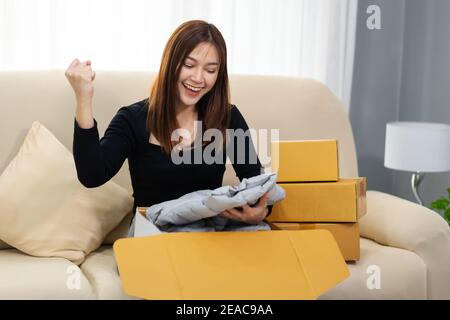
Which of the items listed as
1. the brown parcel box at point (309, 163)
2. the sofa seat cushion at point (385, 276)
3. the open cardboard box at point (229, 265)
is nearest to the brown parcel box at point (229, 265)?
the open cardboard box at point (229, 265)

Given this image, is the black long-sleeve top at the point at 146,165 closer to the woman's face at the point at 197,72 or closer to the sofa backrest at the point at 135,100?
the woman's face at the point at 197,72

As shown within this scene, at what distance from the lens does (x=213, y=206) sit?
1.80 meters

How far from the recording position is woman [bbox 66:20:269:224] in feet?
6.93

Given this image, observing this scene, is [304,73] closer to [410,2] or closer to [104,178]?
[410,2]

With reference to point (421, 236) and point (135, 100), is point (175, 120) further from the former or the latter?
point (421, 236)

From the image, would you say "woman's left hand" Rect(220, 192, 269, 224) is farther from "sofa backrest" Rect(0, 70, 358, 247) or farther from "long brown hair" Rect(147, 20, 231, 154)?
"sofa backrest" Rect(0, 70, 358, 247)

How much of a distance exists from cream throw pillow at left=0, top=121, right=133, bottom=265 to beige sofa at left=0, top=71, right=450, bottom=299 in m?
0.05

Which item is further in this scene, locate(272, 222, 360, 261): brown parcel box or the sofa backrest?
the sofa backrest

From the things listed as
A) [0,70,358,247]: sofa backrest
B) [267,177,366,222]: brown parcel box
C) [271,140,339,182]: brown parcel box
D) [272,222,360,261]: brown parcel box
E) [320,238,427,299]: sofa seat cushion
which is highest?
[0,70,358,247]: sofa backrest

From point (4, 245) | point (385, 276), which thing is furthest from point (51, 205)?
point (385, 276)

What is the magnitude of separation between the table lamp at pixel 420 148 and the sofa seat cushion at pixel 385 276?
83 cm

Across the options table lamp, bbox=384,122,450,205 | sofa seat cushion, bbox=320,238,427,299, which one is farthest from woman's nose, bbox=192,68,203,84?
table lamp, bbox=384,122,450,205

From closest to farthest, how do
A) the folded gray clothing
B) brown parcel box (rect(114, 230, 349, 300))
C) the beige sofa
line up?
brown parcel box (rect(114, 230, 349, 300))
the folded gray clothing
the beige sofa
